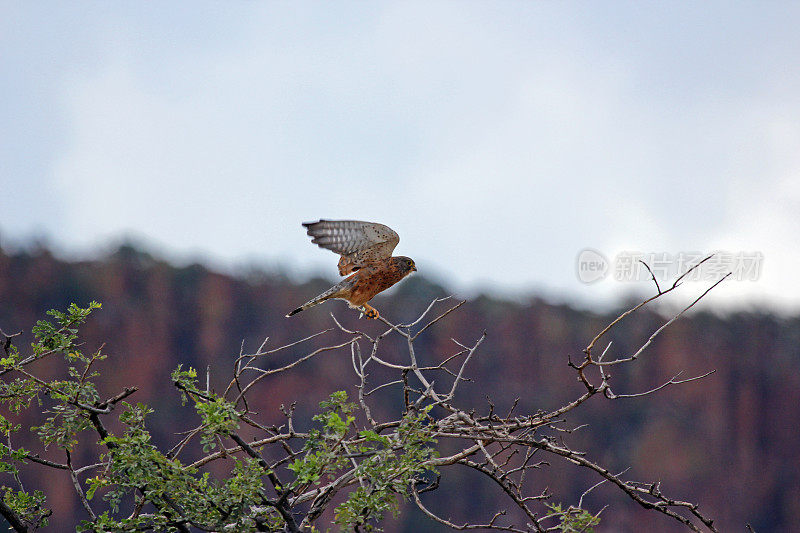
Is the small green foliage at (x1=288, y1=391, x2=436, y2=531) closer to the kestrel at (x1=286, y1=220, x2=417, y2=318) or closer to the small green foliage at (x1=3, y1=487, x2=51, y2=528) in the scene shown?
the small green foliage at (x1=3, y1=487, x2=51, y2=528)

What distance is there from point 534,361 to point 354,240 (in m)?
23.2

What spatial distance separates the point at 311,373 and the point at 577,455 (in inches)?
891

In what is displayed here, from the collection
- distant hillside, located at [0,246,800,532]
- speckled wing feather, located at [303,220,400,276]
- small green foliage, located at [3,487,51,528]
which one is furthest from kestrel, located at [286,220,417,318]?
distant hillside, located at [0,246,800,532]

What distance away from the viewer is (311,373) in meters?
25.5

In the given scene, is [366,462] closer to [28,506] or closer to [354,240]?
[28,506]

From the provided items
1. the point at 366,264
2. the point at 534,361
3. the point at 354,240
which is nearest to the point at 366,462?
the point at 354,240

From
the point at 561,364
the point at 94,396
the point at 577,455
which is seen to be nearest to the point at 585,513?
the point at 577,455

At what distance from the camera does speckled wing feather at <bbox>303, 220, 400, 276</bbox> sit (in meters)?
4.85

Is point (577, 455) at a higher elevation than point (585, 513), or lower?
higher

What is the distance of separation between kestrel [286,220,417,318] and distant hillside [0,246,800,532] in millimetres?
18755

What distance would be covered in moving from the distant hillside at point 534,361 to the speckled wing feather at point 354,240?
1878 centimetres

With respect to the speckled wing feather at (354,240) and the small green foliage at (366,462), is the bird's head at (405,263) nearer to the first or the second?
the speckled wing feather at (354,240)

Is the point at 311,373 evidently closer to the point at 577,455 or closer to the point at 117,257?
the point at 117,257

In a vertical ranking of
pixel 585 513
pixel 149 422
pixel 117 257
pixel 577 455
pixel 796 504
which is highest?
pixel 117 257
